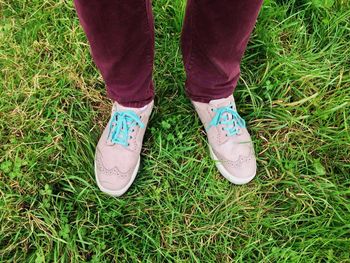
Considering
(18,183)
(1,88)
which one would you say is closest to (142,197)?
(18,183)

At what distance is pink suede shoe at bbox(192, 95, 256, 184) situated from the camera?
4.69ft

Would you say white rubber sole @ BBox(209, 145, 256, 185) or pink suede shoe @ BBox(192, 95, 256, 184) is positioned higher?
pink suede shoe @ BBox(192, 95, 256, 184)

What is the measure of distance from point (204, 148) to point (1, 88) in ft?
2.77

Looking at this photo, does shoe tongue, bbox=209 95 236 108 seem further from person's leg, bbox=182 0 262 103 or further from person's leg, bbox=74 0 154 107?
person's leg, bbox=74 0 154 107

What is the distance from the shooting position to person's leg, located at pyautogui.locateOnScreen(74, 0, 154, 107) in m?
0.95

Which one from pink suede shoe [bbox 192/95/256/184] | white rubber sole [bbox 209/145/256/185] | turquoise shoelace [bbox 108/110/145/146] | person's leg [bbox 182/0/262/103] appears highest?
person's leg [bbox 182/0/262/103]

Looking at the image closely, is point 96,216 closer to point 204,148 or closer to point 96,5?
point 204,148

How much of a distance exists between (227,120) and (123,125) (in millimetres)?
384

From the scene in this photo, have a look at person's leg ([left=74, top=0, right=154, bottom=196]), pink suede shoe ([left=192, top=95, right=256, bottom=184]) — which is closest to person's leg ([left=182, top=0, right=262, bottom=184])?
pink suede shoe ([left=192, top=95, right=256, bottom=184])

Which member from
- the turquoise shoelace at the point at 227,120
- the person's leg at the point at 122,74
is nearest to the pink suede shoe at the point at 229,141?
the turquoise shoelace at the point at 227,120

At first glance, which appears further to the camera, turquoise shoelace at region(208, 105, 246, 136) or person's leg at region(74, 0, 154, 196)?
turquoise shoelace at region(208, 105, 246, 136)

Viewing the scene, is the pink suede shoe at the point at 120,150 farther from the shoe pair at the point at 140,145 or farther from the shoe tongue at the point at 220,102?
the shoe tongue at the point at 220,102

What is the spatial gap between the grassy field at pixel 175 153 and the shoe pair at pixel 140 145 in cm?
5

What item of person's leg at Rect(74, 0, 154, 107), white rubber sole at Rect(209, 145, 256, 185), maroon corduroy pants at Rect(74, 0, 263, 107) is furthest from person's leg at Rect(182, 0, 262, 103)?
white rubber sole at Rect(209, 145, 256, 185)
